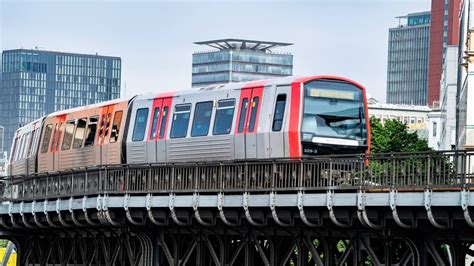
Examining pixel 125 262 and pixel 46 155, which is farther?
pixel 46 155

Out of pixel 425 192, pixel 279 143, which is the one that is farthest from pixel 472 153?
pixel 279 143

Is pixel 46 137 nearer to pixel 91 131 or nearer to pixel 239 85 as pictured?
pixel 91 131

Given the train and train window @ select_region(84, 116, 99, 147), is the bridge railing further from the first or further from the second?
train window @ select_region(84, 116, 99, 147)

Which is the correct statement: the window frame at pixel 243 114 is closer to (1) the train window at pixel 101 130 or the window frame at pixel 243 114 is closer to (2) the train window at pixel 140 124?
(2) the train window at pixel 140 124

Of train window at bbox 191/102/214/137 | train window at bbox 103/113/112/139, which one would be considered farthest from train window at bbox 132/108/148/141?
train window at bbox 191/102/214/137

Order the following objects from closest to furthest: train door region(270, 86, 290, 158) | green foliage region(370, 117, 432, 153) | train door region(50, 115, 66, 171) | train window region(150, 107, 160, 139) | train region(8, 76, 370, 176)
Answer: train door region(270, 86, 290, 158) → train region(8, 76, 370, 176) → train window region(150, 107, 160, 139) → train door region(50, 115, 66, 171) → green foliage region(370, 117, 432, 153)

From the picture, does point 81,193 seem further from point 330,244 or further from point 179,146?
point 330,244

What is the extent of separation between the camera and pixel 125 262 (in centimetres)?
5719

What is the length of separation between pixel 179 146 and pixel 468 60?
26.2 m

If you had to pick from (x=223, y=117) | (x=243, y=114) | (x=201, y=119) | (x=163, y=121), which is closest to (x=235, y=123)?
(x=243, y=114)

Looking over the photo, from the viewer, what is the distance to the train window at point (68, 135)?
6770 centimetres

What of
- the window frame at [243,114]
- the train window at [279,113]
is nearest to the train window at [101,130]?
the window frame at [243,114]

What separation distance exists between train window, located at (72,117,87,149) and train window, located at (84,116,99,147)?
23.8 inches

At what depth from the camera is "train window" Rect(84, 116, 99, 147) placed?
65.1 m
